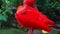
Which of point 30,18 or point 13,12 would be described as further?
point 13,12

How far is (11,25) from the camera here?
1805 millimetres

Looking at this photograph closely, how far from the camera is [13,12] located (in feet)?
5.60

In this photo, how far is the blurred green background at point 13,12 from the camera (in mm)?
1529

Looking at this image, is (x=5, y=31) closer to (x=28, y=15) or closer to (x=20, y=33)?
(x=20, y=33)

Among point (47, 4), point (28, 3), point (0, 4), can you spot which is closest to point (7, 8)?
point (0, 4)

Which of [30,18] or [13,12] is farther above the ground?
[30,18]

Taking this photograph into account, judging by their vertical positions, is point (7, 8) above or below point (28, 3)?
below

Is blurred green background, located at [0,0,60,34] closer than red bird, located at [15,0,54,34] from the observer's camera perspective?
No

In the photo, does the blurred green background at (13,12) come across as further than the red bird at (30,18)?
Yes

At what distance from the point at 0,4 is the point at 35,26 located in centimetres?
137

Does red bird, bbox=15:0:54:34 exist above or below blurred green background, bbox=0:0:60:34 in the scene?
above

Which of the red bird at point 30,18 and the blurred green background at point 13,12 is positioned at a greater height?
the red bird at point 30,18

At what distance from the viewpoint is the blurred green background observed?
1529 millimetres

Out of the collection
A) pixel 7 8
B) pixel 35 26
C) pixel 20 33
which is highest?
pixel 35 26
